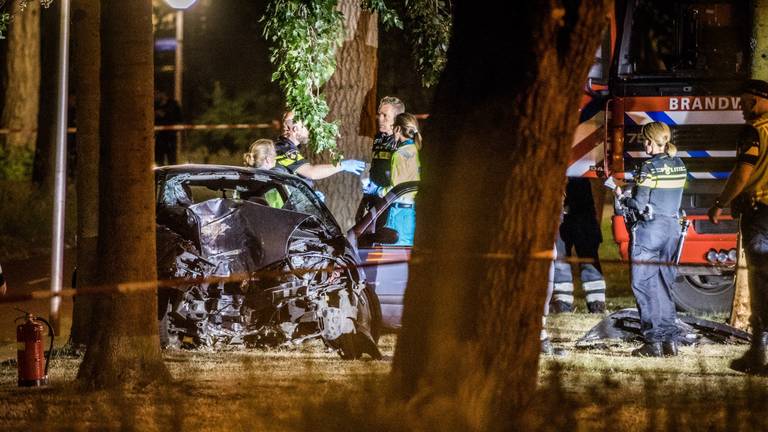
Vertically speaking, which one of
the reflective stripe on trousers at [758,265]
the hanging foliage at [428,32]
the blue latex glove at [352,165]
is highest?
the hanging foliage at [428,32]

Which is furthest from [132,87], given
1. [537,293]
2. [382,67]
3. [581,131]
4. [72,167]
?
Answer: [382,67]

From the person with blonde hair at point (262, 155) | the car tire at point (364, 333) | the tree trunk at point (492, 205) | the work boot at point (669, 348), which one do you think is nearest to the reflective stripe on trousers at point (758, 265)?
the work boot at point (669, 348)

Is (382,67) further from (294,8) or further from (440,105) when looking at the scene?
(440,105)

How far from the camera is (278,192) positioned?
9.97m

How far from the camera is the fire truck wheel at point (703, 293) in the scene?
Answer: 474 inches

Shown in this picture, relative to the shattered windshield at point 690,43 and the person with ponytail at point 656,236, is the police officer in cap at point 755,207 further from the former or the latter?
the shattered windshield at point 690,43

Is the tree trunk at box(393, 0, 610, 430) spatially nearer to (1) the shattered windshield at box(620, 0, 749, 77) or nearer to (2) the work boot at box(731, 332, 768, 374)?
(2) the work boot at box(731, 332, 768, 374)

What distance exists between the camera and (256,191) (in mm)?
10016

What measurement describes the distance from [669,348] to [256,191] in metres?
3.55

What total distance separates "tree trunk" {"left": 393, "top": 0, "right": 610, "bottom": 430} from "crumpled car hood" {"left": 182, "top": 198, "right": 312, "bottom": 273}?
3.74 meters

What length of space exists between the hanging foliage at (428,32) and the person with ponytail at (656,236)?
11.1 feet

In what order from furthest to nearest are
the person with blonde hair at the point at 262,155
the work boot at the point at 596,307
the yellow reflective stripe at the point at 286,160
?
the work boot at the point at 596,307 < the yellow reflective stripe at the point at 286,160 < the person with blonde hair at the point at 262,155

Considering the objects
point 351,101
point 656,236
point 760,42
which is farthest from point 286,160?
point 760,42

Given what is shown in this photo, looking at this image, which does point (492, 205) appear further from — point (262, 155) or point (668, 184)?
point (262, 155)
